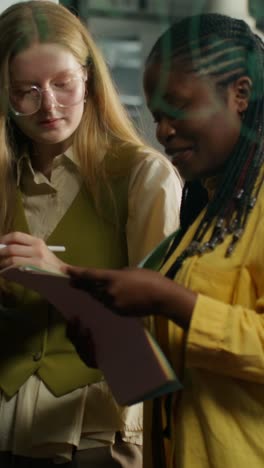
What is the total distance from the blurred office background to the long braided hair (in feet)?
0.25

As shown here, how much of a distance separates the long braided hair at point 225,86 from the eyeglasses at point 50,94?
8.3 inches

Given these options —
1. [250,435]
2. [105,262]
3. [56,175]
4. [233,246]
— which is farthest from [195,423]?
[56,175]

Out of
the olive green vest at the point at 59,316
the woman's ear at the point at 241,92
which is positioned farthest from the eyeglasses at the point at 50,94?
the woman's ear at the point at 241,92

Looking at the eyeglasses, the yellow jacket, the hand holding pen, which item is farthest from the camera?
the eyeglasses

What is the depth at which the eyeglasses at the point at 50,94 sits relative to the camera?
95cm

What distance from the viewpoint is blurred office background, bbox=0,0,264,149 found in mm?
858

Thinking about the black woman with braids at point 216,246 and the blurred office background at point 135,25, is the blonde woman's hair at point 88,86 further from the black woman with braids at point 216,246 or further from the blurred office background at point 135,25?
the black woman with braids at point 216,246

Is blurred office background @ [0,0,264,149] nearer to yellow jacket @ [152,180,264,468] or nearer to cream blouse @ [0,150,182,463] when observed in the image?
cream blouse @ [0,150,182,463]

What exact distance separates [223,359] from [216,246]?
110mm

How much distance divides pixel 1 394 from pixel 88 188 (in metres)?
0.28

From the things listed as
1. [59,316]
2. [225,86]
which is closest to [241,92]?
[225,86]

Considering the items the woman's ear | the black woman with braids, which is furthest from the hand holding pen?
the woman's ear

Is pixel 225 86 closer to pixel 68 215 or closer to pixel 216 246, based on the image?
pixel 216 246

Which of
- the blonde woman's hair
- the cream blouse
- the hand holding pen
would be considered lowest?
the cream blouse
